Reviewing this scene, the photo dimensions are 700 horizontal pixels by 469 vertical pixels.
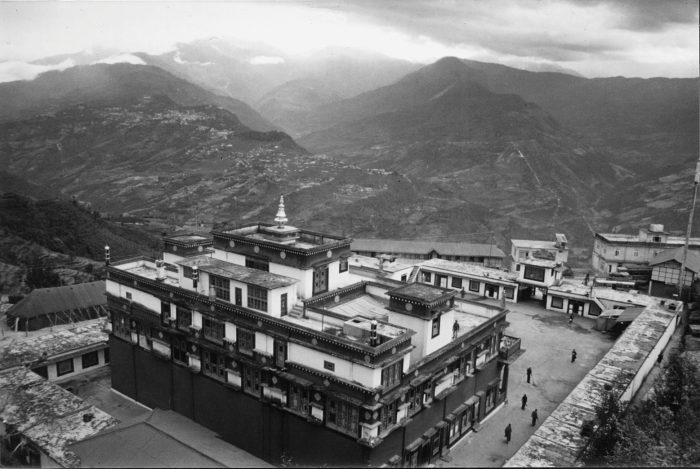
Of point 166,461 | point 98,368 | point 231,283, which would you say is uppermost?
point 231,283

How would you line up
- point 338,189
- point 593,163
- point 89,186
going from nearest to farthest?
point 338,189, point 89,186, point 593,163

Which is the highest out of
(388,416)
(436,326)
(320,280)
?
(320,280)

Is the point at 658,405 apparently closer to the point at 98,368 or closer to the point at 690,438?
the point at 690,438

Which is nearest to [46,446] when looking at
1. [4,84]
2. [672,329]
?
[672,329]

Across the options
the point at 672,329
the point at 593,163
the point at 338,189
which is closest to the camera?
the point at 672,329

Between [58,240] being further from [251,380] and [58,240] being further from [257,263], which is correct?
[251,380]

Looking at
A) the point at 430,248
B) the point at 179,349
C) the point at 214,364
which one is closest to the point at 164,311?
the point at 179,349

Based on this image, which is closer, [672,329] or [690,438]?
[690,438]
